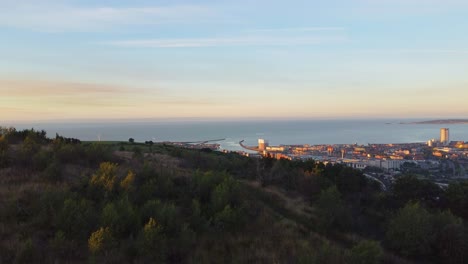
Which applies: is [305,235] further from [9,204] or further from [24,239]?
[9,204]

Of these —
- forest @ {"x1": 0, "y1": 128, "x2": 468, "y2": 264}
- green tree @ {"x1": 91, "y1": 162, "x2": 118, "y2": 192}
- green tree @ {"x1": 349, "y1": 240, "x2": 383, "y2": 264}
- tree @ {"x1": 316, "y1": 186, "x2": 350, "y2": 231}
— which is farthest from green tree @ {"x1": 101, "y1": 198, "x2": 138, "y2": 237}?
tree @ {"x1": 316, "y1": 186, "x2": 350, "y2": 231}

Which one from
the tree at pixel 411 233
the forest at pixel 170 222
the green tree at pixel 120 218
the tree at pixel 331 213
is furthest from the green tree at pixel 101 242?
the tree at pixel 411 233

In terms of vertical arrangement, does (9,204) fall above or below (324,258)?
above

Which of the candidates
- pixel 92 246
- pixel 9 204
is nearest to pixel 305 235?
pixel 92 246

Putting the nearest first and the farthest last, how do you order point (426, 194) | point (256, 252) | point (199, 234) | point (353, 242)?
point (256, 252)
point (199, 234)
point (353, 242)
point (426, 194)

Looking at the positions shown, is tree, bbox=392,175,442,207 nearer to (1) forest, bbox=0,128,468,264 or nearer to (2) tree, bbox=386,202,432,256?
(1) forest, bbox=0,128,468,264

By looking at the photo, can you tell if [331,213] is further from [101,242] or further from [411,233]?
[101,242]
